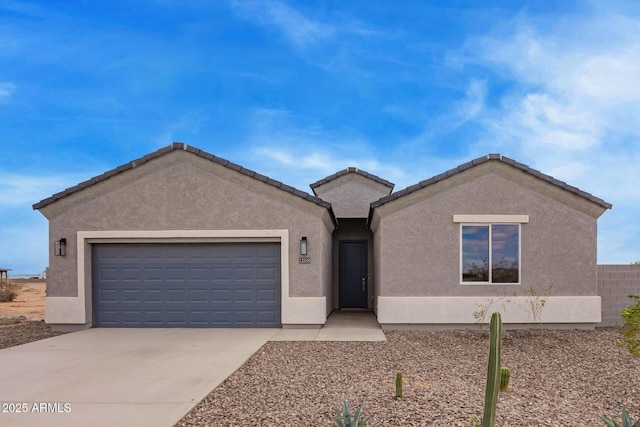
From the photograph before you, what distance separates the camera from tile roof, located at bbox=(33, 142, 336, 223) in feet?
39.5

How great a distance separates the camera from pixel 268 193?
12164 millimetres

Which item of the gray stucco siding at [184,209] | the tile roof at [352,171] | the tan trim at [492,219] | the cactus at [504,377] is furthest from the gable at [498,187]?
the tile roof at [352,171]

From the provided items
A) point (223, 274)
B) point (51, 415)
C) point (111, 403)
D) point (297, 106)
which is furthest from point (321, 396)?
point (297, 106)

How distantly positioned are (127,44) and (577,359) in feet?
48.6

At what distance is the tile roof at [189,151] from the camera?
12055 millimetres

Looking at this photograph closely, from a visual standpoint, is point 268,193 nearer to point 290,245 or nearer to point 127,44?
point 290,245

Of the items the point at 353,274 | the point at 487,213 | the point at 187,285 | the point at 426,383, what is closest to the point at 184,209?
the point at 187,285

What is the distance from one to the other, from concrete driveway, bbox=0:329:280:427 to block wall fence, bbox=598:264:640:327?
9.28m

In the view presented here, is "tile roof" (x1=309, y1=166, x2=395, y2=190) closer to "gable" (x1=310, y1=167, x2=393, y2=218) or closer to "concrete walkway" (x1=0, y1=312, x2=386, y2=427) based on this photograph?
"gable" (x1=310, y1=167, x2=393, y2=218)

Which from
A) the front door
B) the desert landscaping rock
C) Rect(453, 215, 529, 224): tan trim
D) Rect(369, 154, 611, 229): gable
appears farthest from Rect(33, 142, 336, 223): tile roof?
the front door

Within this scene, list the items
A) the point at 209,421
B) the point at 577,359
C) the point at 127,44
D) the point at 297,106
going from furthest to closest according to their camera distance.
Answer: the point at 297,106, the point at 127,44, the point at 577,359, the point at 209,421

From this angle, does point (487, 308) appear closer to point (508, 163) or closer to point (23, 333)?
point (508, 163)

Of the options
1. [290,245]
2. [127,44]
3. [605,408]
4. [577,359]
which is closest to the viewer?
[605,408]

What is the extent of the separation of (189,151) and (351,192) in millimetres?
8592
